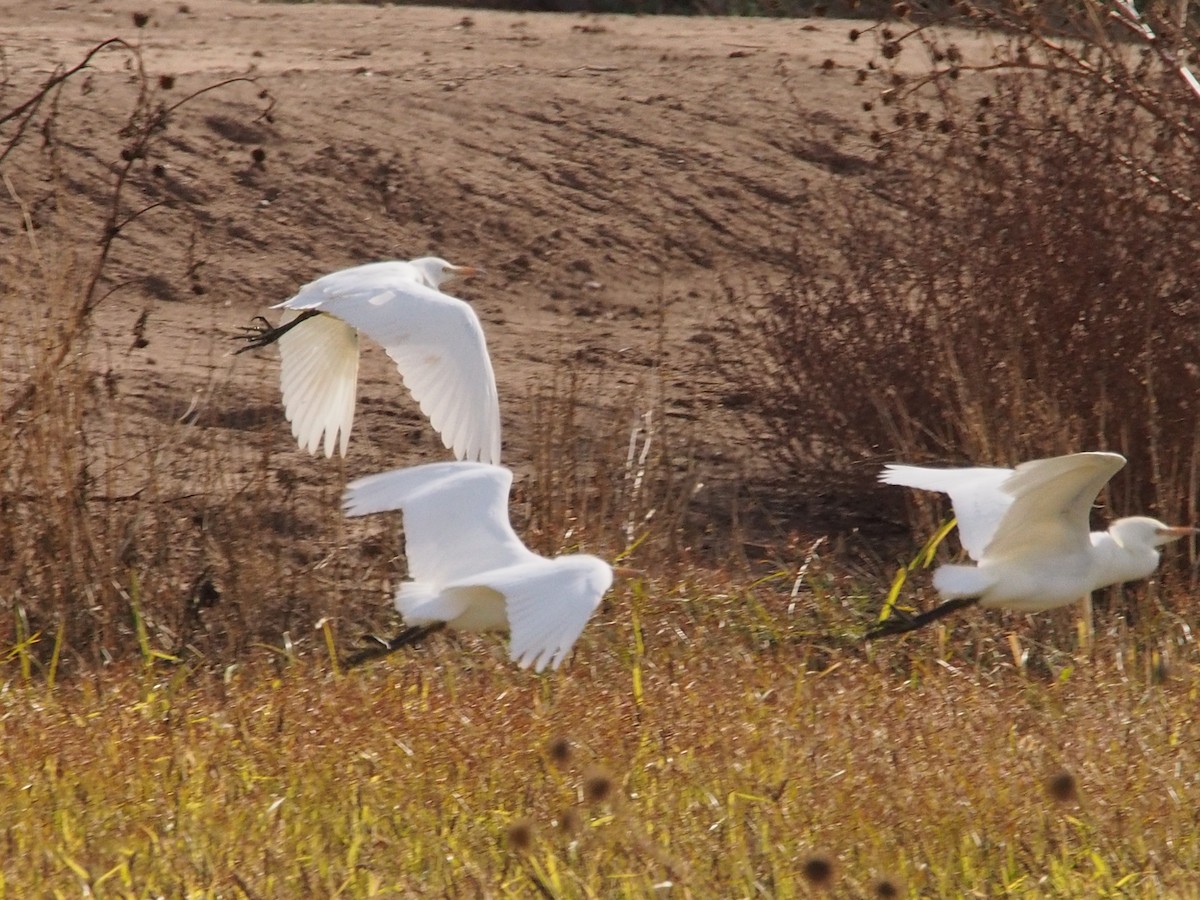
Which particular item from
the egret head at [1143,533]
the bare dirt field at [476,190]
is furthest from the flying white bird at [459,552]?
the bare dirt field at [476,190]

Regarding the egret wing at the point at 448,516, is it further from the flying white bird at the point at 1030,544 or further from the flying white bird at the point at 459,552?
the flying white bird at the point at 1030,544

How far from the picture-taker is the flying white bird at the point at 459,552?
427cm

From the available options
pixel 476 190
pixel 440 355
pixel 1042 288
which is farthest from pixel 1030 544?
pixel 476 190

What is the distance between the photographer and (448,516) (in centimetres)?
468

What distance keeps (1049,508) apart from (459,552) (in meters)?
1.46

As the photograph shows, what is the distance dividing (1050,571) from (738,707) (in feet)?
2.95

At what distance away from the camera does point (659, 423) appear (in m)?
6.61

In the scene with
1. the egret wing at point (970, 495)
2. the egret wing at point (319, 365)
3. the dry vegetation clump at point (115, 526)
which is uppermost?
the egret wing at point (970, 495)

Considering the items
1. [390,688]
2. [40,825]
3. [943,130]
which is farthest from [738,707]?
[943,130]

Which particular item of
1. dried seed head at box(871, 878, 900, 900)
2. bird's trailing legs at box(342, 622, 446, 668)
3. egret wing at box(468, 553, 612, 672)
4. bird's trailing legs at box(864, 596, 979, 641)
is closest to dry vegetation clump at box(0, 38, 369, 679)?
bird's trailing legs at box(342, 622, 446, 668)

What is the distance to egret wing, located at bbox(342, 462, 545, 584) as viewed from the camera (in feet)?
15.1

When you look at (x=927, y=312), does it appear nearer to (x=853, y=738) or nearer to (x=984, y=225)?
(x=984, y=225)

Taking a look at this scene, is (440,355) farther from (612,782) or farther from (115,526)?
(612,782)

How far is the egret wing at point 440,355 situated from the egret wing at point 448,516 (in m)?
0.15
